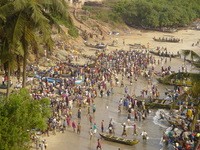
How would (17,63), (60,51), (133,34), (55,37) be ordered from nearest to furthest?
(17,63) < (60,51) < (55,37) < (133,34)

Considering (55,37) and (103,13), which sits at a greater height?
(103,13)

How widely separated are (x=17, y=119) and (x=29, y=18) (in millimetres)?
4212

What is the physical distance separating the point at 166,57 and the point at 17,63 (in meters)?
38.1

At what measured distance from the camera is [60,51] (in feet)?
164

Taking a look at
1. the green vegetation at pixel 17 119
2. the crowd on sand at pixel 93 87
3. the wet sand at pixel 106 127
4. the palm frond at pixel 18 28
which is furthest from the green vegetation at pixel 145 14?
the palm frond at pixel 18 28

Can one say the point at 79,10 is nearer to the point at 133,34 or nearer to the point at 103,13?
the point at 103,13

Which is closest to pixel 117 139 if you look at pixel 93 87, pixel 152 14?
pixel 93 87

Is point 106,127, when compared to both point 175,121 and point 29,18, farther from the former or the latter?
point 29,18

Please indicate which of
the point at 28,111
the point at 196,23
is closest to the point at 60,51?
the point at 28,111

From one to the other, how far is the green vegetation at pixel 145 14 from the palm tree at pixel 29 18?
62.5 m

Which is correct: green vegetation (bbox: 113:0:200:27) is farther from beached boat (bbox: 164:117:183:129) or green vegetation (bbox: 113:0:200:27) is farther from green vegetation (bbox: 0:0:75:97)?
green vegetation (bbox: 0:0:75:97)

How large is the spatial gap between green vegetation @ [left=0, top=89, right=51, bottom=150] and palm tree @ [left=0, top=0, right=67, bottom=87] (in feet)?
7.78

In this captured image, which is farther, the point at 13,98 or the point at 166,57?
the point at 166,57

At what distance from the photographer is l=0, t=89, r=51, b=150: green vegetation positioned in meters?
15.1
